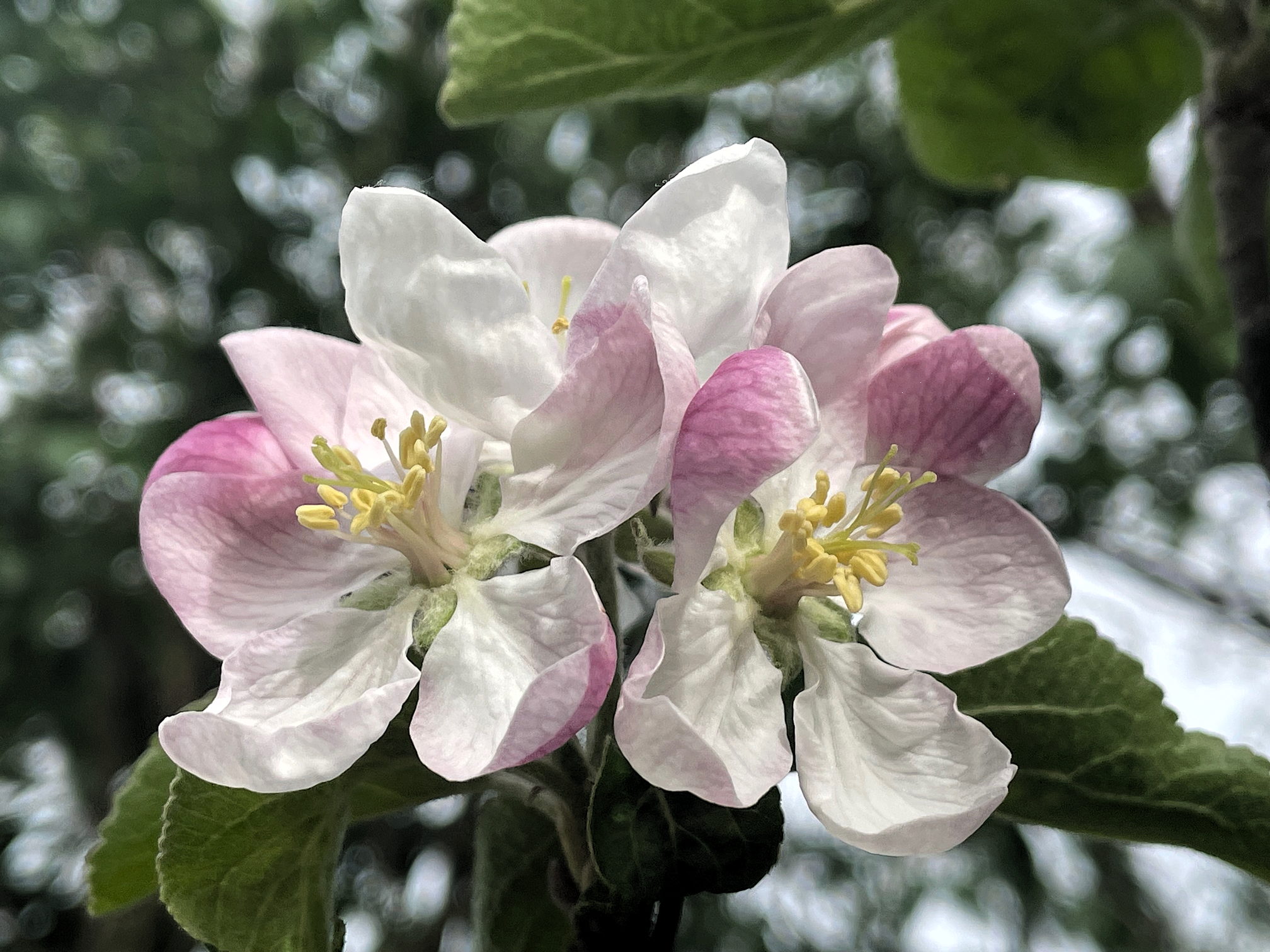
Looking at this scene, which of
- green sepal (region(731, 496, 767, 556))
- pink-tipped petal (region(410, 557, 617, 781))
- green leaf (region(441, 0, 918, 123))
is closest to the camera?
pink-tipped petal (region(410, 557, 617, 781))

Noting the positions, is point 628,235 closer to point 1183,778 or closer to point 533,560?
point 533,560

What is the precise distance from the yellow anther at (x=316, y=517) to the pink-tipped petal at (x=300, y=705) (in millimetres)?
30

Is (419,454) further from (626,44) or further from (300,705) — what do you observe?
(626,44)

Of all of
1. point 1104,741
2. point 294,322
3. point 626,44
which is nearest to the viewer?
point 1104,741

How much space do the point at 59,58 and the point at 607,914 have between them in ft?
6.03

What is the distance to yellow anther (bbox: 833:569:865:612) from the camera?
0.37 meters

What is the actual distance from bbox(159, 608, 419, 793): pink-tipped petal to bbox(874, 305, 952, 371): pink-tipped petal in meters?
0.20

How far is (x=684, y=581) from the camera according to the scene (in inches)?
13.5

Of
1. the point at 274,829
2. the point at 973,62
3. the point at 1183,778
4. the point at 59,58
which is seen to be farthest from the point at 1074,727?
the point at 59,58

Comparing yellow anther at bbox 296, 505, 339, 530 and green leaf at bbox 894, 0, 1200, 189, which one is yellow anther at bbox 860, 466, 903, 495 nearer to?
yellow anther at bbox 296, 505, 339, 530

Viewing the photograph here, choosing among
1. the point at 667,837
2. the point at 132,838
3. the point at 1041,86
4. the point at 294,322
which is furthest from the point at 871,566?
the point at 294,322

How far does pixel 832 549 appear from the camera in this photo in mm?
396

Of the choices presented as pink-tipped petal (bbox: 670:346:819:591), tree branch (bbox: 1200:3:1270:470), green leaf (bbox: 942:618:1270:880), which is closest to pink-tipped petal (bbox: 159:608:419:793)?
pink-tipped petal (bbox: 670:346:819:591)

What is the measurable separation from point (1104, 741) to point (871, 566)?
126 millimetres
